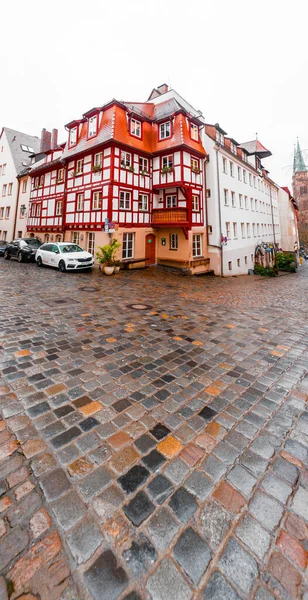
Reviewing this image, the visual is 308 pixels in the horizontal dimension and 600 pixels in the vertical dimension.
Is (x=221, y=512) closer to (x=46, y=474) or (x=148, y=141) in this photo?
(x=46, y=474)

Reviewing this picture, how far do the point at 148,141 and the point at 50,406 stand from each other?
71.5 feet

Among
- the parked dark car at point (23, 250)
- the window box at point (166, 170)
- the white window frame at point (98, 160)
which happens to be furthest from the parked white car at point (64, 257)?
the window box at point (166, 170)

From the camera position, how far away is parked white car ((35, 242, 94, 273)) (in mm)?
14742

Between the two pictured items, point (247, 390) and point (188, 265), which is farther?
point (188, 265)

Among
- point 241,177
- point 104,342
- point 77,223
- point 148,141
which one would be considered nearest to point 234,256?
point 241,177

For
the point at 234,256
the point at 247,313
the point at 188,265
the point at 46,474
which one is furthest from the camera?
the point at 234,256

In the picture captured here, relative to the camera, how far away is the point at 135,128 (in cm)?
1892

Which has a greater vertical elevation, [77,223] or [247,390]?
[77,223]

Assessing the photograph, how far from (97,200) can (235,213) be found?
13553mm

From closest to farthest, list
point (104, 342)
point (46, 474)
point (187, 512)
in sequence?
1. point (187, 512)
2. point (46, 474)
3. point (104, 342)

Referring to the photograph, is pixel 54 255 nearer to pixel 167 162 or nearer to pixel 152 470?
pixel 167 162

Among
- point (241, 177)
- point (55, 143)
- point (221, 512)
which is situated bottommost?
point (221, 512)

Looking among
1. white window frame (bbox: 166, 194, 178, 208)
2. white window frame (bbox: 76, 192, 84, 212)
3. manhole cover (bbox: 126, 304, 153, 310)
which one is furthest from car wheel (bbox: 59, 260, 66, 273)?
white window frame (bbox: 166, 194, 178, 208)

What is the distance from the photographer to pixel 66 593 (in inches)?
53.3
